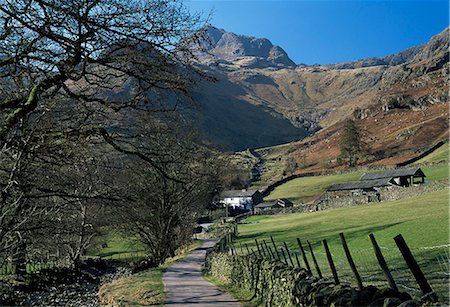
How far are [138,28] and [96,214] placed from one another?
22.3 meters

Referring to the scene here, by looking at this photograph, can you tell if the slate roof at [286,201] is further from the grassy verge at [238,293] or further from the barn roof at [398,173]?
the grassy verge at [238,293]

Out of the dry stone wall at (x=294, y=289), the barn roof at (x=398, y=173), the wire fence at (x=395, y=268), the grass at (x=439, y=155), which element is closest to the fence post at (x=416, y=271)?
the dry stone wall at (x=294, y=289)

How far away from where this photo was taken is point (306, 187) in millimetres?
89562

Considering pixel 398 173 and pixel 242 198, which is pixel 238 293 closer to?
pixel 398 173

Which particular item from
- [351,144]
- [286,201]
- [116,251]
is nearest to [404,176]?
[286,201]

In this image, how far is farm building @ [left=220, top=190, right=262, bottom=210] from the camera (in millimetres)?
96438

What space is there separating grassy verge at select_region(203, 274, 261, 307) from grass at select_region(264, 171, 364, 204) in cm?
6152

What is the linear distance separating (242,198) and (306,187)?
59.0ft

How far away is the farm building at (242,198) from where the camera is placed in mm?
96438

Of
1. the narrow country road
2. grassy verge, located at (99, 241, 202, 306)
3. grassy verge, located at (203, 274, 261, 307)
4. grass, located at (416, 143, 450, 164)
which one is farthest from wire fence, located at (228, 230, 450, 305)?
grass, located at (416, 143, 450, 164)

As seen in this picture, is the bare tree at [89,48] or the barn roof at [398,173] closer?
the bare tree at [89,48]

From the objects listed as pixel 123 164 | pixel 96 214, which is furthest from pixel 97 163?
pixel 96 214

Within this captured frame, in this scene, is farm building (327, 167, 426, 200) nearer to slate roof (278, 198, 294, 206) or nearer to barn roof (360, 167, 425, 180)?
barn roof (360, 167, 425, 180)

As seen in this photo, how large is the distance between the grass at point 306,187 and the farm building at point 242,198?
9.58ft
